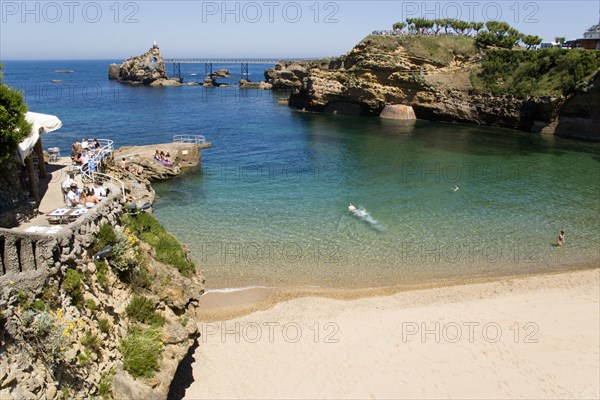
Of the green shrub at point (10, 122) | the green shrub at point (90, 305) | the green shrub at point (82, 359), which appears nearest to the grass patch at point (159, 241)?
the green shrub at point (90, 305)

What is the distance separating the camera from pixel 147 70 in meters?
121

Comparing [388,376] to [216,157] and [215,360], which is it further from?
[216,157]

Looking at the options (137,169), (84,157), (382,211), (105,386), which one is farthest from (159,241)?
(137,169)

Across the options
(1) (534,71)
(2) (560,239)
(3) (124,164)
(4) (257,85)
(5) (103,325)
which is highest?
(4) (257,85)

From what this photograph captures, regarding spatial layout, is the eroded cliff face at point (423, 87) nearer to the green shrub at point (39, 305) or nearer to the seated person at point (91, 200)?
the seated person at point (91, 200)

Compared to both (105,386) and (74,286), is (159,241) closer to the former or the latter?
(74,286)

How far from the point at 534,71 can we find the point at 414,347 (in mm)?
56741

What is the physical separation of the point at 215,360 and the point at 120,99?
267 feet

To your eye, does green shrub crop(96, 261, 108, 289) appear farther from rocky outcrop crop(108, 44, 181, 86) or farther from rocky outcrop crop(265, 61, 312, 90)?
rocky outcrop crop(108, 44, 181, 86)

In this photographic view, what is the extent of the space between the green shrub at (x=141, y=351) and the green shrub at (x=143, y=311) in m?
0.34

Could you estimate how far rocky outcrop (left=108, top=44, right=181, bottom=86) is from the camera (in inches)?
4747

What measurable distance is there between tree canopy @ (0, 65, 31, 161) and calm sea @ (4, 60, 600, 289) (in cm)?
1014

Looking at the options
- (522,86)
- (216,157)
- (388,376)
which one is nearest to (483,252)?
(388,376)

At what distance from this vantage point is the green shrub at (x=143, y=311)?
38.6 feet
